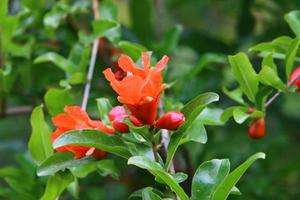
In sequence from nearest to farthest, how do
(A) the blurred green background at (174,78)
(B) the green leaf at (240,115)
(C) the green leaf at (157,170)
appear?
1. (C) the green leaf at (157,170)
2. (B) the green leaf at (240,115)
3. (A) the blurred green background at (174,78)

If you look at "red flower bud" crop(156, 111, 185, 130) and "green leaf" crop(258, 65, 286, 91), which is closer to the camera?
"red flower bud" crop(156, 111, 185, 130)

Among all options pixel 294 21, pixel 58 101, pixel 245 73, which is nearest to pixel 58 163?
pixel 58 101

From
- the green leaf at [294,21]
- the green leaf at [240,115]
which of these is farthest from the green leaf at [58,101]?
the green leaf at [294,21]

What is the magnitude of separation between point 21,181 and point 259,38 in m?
1.01

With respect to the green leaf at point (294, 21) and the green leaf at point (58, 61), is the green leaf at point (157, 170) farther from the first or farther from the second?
the green leaf at point (58, 61)

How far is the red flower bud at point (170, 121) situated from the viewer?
0.92 m

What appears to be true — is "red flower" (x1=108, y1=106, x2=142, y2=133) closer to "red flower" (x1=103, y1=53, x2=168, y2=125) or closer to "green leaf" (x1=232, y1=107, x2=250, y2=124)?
"red flower" (x1=103, y1=53, x2=168, y2=125)

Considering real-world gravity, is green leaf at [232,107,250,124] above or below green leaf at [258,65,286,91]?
below

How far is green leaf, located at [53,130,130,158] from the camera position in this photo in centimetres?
91

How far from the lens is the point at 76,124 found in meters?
0.97

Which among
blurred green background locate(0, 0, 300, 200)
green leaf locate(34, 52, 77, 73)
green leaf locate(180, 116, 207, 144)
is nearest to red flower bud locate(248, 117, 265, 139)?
green leaf locate(180, 116, 207, 144)

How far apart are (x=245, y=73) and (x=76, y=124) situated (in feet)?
1.07

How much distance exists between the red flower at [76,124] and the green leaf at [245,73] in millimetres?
260

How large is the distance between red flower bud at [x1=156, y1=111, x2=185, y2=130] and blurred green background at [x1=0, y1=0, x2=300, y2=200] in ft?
1.49
